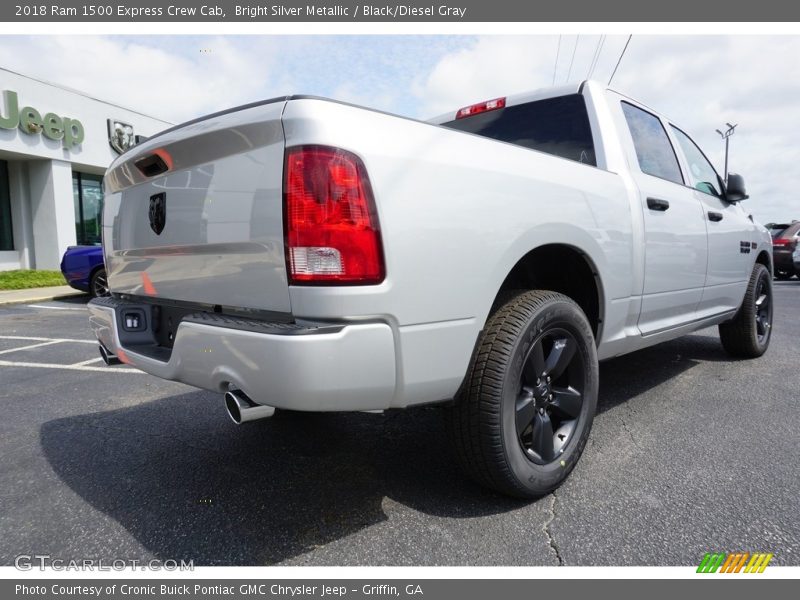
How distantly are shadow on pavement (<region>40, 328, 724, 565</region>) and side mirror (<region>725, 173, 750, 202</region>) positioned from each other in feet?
5.86

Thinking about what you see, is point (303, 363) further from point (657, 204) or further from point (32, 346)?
point (32, 346)

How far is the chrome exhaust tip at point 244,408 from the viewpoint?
5.44 feet

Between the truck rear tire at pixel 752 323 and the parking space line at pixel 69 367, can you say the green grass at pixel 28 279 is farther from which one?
the truck rear tire at pixel 752 323

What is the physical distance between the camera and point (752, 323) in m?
4.42

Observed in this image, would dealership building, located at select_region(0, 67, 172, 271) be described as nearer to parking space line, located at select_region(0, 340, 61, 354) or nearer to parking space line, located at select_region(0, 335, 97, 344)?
parking space line, located at select_region(0, 335, 97, 344)

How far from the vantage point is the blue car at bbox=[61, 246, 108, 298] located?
9.58m

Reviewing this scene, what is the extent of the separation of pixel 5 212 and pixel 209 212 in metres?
17.1

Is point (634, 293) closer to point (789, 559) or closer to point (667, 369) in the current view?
point (789, 559)

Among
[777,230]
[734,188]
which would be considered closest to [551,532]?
[734,188]

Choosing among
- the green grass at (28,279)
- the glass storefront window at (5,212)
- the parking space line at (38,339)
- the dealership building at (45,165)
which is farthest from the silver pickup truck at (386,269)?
the glass storefront window at (5,212)

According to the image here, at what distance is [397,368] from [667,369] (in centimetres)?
350

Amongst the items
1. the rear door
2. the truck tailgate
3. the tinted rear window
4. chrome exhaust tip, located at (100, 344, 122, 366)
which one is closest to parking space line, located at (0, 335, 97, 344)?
chrome exhaust tip, located at (100, 344, 122, 366)

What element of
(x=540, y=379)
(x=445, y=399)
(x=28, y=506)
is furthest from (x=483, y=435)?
(x=28, y=506)

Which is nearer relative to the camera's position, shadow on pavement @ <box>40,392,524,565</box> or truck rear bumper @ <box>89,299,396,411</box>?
→ truck rear bumper @ <box>89,299,396,411</box>
